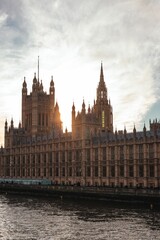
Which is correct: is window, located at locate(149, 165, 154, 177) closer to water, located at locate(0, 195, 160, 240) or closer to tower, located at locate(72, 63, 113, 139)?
water, located at locate(0, 195, 160, 240)

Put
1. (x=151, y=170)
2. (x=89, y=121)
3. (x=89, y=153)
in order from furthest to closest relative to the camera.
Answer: (x=89, y=121)
(x=89, y=153)
(x=151, y=170)

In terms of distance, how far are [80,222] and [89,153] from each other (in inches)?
2722

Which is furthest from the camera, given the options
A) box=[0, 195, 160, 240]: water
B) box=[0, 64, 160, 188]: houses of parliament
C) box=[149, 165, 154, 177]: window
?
box=[0, 64, 160, 188]: houses of parliament

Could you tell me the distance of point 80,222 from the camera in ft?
224

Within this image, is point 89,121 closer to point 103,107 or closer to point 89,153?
point 89,153

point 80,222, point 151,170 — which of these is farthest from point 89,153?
point 80,222

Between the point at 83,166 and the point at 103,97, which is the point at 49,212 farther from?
the point at 103,97

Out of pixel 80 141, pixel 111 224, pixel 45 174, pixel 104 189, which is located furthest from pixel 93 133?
pixel 111 224

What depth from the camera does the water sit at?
58188 millimetres

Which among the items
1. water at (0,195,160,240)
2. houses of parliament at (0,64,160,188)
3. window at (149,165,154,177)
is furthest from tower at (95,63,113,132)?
water at (0,195,160,240)

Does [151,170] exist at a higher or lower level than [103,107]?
lower

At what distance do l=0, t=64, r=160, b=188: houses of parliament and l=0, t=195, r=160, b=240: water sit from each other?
30.3 metres

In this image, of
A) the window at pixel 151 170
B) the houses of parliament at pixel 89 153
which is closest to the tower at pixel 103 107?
the houses of parliament at pixel 89 153

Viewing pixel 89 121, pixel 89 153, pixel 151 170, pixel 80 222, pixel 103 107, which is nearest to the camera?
pixel 80 222
